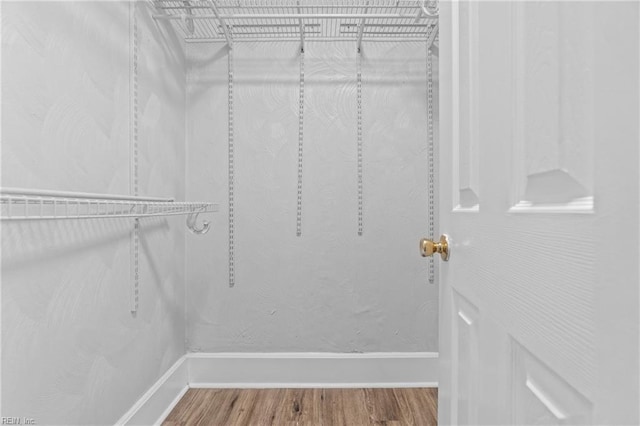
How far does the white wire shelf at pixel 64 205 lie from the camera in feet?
2.32

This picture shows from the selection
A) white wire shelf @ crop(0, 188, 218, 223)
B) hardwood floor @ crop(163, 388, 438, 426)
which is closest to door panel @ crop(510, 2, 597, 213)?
white wire shelf @ crop(0, 188, 218, 223)

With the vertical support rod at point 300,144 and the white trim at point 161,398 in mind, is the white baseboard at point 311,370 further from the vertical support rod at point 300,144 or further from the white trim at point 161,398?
the vertical support rod at point 300,144

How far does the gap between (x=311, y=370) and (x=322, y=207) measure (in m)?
0.84

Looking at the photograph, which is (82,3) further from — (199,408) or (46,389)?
(199,408)

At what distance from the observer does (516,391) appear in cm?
52

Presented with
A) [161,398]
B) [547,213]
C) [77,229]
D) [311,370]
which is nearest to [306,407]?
[311,370]

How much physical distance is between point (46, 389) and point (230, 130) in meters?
1.38

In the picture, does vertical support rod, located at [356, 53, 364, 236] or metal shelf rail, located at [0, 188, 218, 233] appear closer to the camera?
metal shelf rail, located at [0, 188, 218, 233]

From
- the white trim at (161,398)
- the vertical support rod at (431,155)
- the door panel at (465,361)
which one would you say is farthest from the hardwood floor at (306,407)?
the door panel at (465,361)

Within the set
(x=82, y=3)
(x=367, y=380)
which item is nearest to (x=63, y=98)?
(x=82, y=3)

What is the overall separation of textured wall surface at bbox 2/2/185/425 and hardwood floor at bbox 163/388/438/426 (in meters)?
0.26

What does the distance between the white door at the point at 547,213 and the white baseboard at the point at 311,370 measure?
132 centimetres

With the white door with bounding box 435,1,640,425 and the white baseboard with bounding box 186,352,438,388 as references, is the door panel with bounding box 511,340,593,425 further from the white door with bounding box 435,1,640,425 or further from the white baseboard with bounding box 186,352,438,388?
the white baseboard with bounding box 186,352,438,388

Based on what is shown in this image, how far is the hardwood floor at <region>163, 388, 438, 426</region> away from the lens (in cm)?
168
